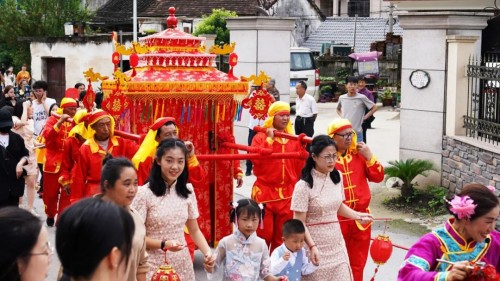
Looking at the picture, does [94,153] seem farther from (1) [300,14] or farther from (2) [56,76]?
(1) [300,14]

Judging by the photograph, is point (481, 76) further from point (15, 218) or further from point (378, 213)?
point (15, 218)

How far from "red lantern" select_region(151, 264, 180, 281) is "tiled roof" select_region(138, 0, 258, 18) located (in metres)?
27.7

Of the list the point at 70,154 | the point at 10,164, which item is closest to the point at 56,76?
the point at 70,154

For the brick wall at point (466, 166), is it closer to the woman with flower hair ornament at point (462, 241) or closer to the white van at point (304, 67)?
the woman with flower hair ornament at point (462, 241)

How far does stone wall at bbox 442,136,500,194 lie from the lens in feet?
33.8

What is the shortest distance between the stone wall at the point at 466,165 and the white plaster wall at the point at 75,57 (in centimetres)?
1426

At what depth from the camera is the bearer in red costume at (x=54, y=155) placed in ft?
33.8

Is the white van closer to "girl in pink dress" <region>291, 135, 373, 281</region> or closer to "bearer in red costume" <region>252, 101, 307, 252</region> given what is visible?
"bearer in red costume" <region>252, 101, 307, 252</region>

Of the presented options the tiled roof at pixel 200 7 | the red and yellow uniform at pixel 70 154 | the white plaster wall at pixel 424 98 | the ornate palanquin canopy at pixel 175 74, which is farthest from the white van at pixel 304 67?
the red and yellow uniform at pixel 70 154

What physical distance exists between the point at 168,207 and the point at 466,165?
6093 mm

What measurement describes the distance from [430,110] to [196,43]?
4367 millimetres

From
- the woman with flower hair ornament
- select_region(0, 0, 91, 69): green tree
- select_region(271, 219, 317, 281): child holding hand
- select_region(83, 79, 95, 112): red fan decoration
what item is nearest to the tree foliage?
select_region(83, 79, 95, 112): red fan decoration

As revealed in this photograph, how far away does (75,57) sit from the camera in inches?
1005

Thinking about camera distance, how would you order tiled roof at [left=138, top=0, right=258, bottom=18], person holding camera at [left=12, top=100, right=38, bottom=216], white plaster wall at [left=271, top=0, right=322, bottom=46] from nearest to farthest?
person holding camera at [left=12, top=100, right=38, bottom=216], tiled roof at [left=138, top=0, right=258, bottom=18], white plaster wall at [left=271, top=0, right=322, bottom=46]
